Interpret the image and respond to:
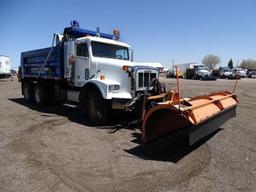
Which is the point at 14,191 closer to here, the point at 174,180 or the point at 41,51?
the point at 174,180

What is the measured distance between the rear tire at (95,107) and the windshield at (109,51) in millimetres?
1358

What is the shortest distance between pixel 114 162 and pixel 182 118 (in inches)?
58.9

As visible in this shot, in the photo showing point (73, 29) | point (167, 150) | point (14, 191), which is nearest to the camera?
point (14, 191)

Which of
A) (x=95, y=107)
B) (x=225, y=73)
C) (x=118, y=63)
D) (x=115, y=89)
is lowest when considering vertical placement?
(x=95, y=107)

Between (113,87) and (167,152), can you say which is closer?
(167,152)

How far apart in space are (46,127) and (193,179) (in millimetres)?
4877

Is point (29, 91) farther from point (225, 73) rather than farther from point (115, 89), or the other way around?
point (225, 73)

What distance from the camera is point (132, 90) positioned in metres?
7.79

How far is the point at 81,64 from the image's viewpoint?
29.6ft

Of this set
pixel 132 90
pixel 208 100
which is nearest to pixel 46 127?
A: pixel 132 90

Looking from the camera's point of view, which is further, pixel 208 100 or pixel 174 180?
pixel 208 100

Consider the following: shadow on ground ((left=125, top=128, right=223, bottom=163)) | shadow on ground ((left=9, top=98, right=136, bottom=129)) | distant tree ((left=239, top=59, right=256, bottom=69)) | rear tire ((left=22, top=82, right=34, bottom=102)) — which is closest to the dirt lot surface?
shadow on ground ((left=125, top=128, right=223, bottom=163))

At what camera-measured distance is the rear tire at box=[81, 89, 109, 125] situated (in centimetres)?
777

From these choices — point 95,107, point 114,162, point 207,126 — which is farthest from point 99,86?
point 207,126
